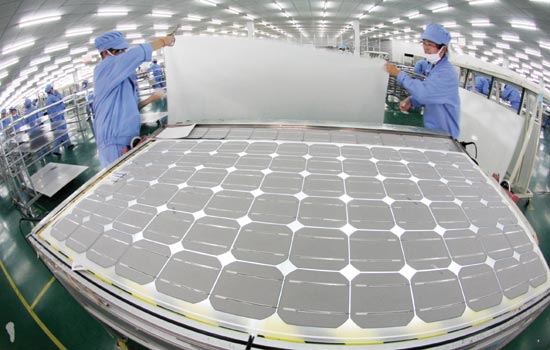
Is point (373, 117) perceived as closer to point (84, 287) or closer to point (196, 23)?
point (84, 287)

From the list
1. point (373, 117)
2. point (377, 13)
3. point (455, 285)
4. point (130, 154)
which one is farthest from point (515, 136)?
point (377, 13)

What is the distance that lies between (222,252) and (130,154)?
1621 mm

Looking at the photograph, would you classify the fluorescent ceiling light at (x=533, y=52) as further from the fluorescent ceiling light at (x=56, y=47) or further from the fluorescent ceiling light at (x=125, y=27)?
the fluorescent ceiling light at (x=56, y=47)

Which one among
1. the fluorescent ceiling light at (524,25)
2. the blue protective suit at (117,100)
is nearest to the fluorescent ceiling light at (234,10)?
the fluorescent ceiling light at (524,25)

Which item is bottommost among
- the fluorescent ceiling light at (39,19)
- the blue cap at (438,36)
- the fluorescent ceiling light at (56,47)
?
the blue cap at (438,36)

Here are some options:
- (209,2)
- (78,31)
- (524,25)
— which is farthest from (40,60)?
(524,25)

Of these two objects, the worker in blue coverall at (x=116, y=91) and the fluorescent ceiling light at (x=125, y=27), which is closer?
the worker in blue coverall at (x=116, y=91)

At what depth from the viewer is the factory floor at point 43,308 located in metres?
2.06

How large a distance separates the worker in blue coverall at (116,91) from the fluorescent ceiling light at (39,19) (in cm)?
963

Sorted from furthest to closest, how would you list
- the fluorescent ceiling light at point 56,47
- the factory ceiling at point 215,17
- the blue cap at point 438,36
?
the fluorescent ceiling light at point 56,47 → the factory ceiling at point 215,17 → the blue cap at point 438,36

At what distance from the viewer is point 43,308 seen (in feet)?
7.72

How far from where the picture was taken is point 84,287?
3.92 feet

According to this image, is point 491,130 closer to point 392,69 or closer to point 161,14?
point 392,69

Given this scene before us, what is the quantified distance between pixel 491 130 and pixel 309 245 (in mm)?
3904
